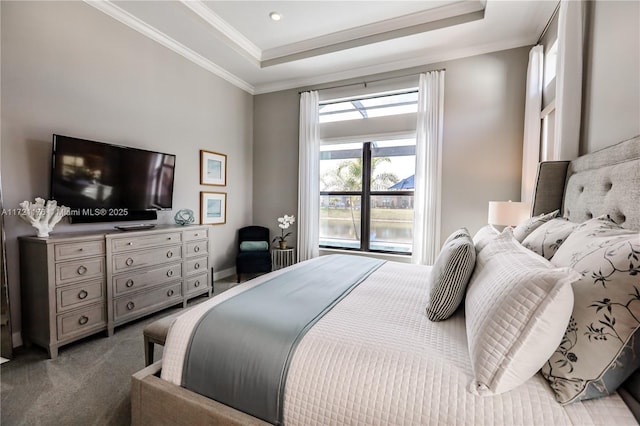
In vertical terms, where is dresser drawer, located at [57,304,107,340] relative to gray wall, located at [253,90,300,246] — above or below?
below

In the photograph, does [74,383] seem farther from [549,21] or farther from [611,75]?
[549,21]

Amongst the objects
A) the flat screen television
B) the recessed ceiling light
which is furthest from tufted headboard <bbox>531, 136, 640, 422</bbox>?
the flat screen television

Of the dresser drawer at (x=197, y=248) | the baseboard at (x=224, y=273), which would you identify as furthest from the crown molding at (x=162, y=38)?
the baseboard at (x=224, y=273)

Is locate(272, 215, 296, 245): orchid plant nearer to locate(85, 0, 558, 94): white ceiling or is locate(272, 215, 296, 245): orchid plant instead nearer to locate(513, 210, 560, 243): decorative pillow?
locate(85, 0, 558, 94): white ceiling

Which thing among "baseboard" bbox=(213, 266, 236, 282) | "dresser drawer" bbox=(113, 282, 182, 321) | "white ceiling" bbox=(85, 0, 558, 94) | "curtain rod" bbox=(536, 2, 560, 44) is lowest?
"baseboard" bbox=(213, 266, 236, 282)

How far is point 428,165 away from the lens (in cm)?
352

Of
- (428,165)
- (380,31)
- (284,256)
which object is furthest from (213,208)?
(380,31)

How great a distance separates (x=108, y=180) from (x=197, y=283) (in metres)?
1.42

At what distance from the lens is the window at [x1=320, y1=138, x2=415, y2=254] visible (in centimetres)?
388

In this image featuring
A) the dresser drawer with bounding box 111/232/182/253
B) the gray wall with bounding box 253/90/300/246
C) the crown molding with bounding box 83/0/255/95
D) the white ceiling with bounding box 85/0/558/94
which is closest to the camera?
the dresser drawer with bounding box 111/232/182/253

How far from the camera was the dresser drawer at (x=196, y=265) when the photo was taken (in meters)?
3.07

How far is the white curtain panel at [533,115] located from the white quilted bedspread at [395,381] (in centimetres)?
247

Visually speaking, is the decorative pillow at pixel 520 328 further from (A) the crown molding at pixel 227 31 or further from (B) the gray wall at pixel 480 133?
(A) the crown molding at pixel 227 31

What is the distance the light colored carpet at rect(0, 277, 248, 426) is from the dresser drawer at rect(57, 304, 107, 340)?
0.45ft
